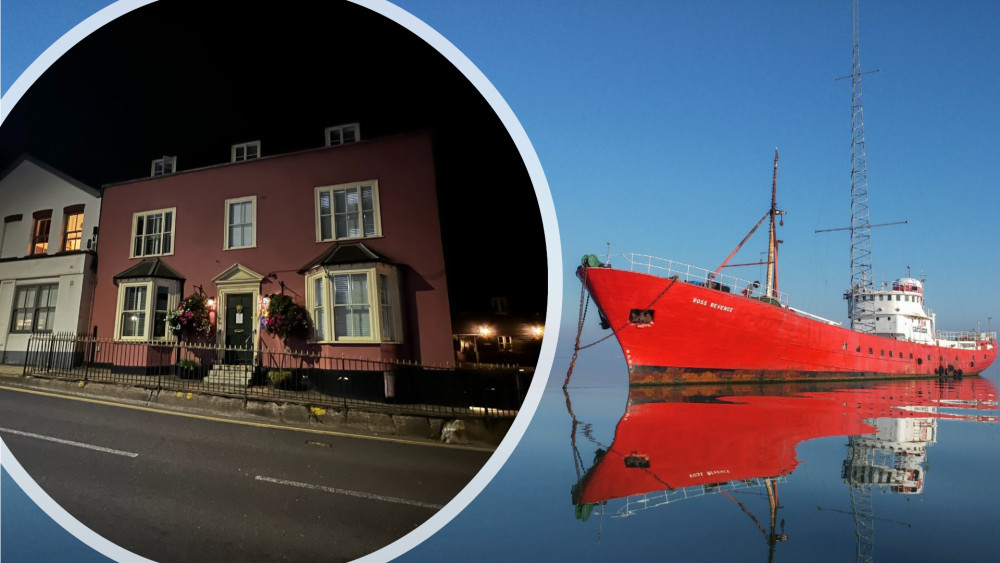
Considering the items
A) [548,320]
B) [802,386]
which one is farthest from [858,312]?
[548,320]

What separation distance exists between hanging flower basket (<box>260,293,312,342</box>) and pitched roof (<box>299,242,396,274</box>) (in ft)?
0.28

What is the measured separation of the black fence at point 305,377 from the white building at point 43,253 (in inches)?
5.0

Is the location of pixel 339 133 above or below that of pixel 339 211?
above

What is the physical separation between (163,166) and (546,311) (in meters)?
1.08

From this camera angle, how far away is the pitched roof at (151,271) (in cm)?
147

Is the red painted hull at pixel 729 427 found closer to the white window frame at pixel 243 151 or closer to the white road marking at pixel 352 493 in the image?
the white road marking at pixel 352 493

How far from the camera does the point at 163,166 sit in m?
1.53

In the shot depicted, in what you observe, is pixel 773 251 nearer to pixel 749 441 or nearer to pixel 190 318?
pixel 749 441

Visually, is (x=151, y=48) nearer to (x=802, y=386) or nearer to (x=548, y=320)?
(x=548, y=320)

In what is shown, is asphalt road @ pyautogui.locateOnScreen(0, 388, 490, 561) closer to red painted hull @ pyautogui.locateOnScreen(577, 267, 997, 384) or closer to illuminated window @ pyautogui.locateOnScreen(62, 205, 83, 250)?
illuminated window @ pyautogui.locateOnScreen(62, 205, 83, 250)

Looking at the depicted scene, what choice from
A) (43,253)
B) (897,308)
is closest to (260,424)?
(43,253)

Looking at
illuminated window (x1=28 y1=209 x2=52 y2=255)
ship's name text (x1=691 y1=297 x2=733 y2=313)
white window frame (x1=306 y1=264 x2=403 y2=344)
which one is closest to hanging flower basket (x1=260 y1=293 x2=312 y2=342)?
white window frame (x1=306 y1=264 x2=403 y2=344)

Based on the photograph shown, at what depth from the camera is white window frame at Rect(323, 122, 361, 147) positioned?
1353mm

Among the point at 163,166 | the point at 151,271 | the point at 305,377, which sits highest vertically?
the point at 163,166
